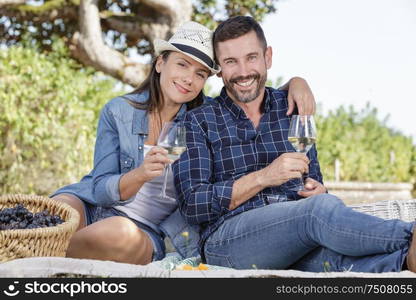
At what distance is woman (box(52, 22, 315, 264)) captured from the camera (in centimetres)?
376

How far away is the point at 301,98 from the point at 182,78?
71cm

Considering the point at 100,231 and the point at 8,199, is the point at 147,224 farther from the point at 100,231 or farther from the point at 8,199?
the point at 8,199

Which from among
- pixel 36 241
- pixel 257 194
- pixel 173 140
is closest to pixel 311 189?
pixel 257 194

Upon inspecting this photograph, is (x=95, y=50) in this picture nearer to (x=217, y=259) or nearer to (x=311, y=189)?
(x=311, y=189)

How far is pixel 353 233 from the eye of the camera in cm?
302

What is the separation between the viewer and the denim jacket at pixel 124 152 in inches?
156

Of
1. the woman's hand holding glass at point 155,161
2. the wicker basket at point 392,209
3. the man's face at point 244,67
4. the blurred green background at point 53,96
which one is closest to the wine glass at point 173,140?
the woman's hand holding glass at point 155,161

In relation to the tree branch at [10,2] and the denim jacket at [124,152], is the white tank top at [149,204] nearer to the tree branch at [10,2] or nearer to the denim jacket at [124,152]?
the denim jacket at [124,152]

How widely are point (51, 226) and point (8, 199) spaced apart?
0.52 meters

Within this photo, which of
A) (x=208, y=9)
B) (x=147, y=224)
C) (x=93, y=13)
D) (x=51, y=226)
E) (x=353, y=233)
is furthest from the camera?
(x=208, y=9)

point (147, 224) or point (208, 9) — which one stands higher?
point (208, 9)

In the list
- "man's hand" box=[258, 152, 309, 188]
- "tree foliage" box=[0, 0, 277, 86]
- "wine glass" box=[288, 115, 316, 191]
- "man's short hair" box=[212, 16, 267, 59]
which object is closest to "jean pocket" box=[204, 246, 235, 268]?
"man's hand" box=[258, 152, 309, 188]

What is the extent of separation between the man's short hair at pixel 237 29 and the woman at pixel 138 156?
0.49 ft

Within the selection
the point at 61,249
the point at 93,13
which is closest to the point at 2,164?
the point at 93,13
